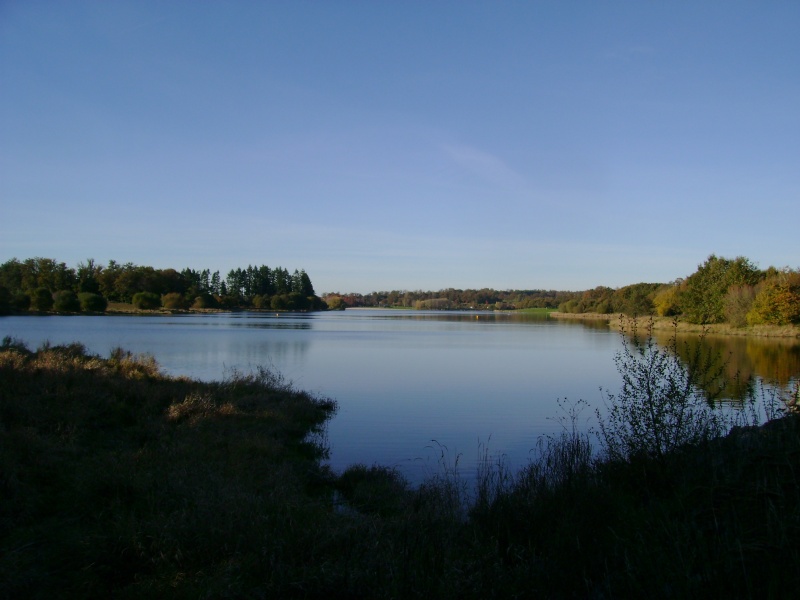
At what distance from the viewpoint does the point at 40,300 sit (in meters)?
70.3

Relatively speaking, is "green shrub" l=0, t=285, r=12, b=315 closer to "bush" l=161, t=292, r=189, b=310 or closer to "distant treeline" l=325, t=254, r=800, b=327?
"bush" l=161, t=292, r=189, b=310

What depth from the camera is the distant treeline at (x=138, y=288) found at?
71562 mm

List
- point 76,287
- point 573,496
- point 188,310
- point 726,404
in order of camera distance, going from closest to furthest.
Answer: point 573,496 < point 726,404 < point 76,287 < point 188,310

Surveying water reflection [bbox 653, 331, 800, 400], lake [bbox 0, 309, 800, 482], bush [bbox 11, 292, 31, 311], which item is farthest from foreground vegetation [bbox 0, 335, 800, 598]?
bush [bbox 11, 292, 31, 311]

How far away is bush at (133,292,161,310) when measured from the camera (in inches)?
3492

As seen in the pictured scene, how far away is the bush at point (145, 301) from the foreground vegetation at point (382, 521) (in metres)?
85.9

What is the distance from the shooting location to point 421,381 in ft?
73.4

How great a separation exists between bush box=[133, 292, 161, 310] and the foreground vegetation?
85916 millimetres

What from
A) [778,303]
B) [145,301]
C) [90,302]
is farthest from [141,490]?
[145,301]

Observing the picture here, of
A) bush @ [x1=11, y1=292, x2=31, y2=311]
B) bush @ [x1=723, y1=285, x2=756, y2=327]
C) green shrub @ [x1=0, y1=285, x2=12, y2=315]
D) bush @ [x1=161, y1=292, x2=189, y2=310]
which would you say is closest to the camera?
bush @ [x1=723, y1=285, x2=756, y2=327]

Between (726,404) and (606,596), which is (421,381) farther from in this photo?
(606,596)

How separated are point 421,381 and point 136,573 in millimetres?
17842

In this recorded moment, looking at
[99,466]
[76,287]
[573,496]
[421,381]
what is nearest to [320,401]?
[421,381]

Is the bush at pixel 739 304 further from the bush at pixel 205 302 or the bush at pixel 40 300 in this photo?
the bush at pixel 205 302
